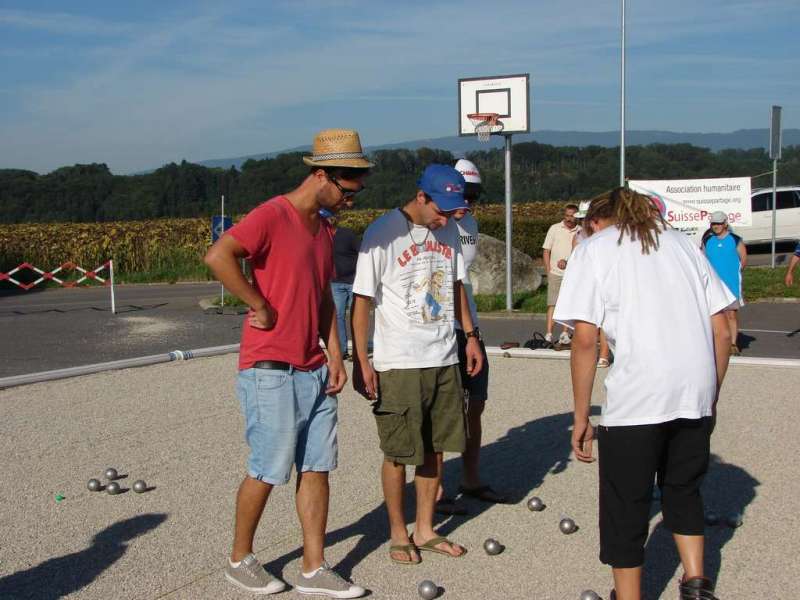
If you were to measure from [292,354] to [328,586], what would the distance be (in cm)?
110

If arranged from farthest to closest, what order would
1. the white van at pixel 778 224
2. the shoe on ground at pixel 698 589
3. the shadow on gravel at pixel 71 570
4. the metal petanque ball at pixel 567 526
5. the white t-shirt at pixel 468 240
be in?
the white van at pixel 778 224, the white t-shirt at pixel 468 240, the metal petanque ball at pixel 567 526, the shadow on gravel at pixel 71 570, the shoe on ground at pixel 698 589

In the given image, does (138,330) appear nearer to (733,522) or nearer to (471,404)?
(471,404)

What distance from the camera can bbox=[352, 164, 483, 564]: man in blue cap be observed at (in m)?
5.04

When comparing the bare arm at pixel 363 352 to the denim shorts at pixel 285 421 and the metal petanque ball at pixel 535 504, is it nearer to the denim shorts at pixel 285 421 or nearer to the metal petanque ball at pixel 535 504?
the denim shorts at pixel 285 421

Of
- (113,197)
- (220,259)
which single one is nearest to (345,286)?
(220,259)

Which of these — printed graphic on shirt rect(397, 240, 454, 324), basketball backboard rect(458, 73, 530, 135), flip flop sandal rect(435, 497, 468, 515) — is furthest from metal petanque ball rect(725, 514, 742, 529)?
basketball backboard rect(458, 73, 530, 135)

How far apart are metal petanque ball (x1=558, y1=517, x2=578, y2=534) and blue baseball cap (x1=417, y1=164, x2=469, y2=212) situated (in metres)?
1.86

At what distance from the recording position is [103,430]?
8.23 meters

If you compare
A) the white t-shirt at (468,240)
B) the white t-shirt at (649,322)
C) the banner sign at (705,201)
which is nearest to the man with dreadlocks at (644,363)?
the white t-shirt at (649,322)

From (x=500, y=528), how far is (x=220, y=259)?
95.6 inches

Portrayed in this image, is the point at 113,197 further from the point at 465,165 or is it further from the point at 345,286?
the point at 465,165

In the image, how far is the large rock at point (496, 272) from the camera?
20.4 metres

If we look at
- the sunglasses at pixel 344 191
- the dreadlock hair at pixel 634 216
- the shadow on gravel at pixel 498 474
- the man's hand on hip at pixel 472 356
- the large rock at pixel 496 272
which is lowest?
the shadow on gravel at pixel 498 474

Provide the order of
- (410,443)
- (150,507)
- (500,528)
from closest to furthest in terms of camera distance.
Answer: (410,443), (500,528), (150,507)
